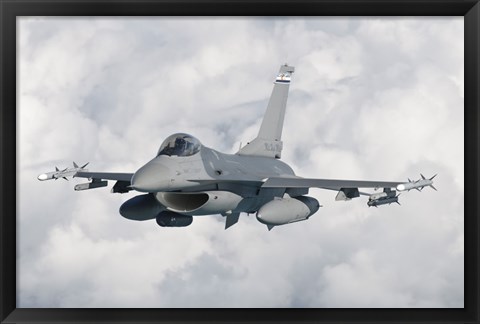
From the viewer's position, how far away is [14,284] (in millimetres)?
9352

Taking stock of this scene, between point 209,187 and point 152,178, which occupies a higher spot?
Answer: point 152,178

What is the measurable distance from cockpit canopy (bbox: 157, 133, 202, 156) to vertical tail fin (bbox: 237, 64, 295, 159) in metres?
3.09

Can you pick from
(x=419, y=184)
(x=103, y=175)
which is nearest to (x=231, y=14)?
(x=419, y=184)

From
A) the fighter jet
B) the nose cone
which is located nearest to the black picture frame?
the nose cone

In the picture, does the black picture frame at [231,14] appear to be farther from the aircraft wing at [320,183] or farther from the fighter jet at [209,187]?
the aircraft wing at [320,183]

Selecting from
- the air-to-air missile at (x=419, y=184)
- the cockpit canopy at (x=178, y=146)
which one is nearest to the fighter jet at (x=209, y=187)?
the cockpit canopy at (x=178, y=146)

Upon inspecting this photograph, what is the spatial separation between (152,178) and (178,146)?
102cm

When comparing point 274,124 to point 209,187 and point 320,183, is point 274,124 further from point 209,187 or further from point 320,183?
point 209,187

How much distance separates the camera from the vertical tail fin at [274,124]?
60.2 ft

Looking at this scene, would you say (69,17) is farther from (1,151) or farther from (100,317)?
(100,317)

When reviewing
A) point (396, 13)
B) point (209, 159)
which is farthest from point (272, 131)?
point (396, 13)

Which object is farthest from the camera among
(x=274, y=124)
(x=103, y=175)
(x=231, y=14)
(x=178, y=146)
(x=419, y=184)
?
(x=274, y=124)

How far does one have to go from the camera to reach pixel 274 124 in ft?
63.2

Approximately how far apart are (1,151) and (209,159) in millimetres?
6253
